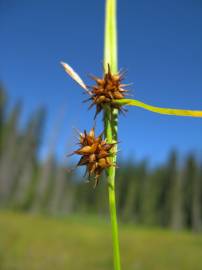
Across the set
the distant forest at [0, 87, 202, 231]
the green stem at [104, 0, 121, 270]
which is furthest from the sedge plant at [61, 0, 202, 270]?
the distant forest at [0, 87, 202, 231]

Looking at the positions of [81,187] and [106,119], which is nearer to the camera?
[106,119]

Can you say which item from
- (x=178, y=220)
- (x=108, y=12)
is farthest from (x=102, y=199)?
(x=108, y=12)

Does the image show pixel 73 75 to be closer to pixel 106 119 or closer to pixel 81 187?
pixel 106 119

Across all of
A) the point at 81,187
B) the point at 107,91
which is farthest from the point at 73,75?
the point at 81,187

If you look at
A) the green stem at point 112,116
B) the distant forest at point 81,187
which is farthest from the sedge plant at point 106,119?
the distant forest at point 81,187

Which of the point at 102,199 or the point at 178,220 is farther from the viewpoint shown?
the point at 102,199

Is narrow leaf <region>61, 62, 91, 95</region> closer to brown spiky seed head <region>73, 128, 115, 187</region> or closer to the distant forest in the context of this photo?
brown spiky seed head <region>73, 128, 115, 187</region>

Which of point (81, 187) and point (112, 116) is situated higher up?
point (81, 187)

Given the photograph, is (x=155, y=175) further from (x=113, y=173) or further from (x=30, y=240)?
(x=113, y=173)
